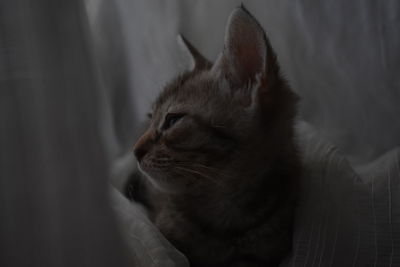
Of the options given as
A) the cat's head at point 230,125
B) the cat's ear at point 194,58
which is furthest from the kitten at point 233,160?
the cat's ear at point 194,58

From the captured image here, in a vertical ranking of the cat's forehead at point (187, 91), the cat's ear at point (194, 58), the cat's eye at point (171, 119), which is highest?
the cat's ear at point (194, 58)

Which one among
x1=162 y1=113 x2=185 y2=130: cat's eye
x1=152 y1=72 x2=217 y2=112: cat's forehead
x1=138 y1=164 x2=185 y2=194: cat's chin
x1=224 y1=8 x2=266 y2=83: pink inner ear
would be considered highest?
x1=224 y1=8 x2=266 y2=83: pink inner ear

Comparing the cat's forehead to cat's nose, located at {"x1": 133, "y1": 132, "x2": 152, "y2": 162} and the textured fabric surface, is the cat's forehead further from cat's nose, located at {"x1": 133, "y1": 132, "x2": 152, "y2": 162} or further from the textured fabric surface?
the textured fabric surface

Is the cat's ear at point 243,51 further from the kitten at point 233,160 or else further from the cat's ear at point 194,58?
the cat's ear at point 194,58

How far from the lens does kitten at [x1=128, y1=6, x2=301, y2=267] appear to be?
0.77 metres

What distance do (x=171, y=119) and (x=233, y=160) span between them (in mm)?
142

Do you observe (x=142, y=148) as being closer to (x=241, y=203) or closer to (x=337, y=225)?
(x=241, y=203)

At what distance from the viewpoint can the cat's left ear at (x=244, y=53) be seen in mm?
736

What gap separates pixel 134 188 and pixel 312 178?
1.37ft

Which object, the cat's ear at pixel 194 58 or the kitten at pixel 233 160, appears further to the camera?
the cat's ear at pixel 194 58

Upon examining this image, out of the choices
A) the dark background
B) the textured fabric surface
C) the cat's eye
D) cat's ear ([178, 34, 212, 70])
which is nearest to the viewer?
the dark background

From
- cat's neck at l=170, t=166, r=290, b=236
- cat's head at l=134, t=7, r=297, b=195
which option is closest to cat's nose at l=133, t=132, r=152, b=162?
cat's head at l=134, t=7, r=297, b=195

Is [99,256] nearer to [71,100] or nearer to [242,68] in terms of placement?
[71,100]

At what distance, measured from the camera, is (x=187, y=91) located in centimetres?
87
